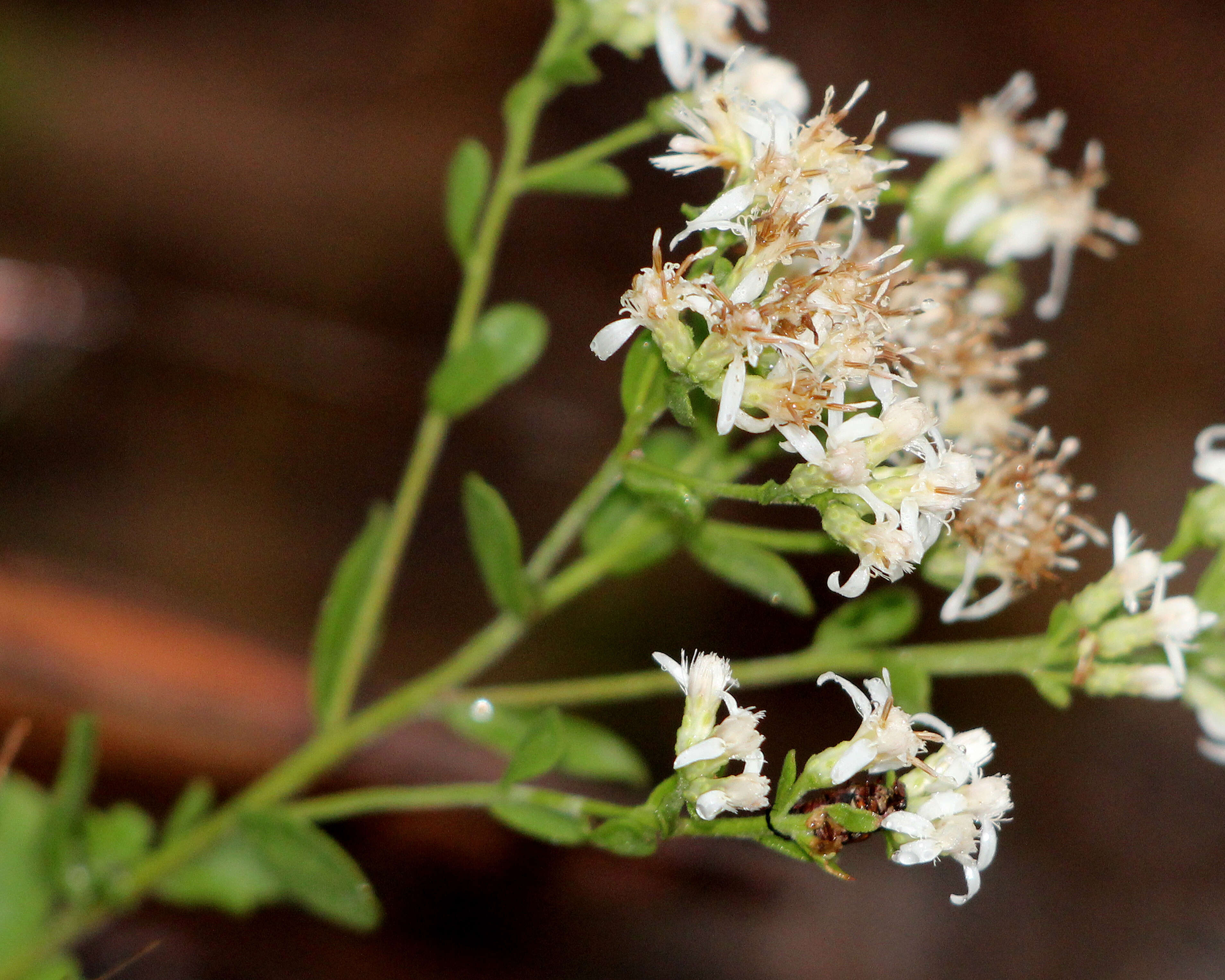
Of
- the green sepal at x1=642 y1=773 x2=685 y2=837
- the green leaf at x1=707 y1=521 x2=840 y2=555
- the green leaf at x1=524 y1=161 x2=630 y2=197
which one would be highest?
the green leaf at x1=524 y1=161 x2=630 y2=197

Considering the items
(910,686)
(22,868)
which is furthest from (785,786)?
(22,868)

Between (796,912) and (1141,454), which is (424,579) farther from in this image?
(1141,454)

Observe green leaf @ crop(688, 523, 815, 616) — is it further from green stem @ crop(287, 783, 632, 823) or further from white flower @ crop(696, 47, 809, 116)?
white flower @ crop(696, 47, 809, 116)

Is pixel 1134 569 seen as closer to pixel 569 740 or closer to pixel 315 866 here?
pixel 569 740

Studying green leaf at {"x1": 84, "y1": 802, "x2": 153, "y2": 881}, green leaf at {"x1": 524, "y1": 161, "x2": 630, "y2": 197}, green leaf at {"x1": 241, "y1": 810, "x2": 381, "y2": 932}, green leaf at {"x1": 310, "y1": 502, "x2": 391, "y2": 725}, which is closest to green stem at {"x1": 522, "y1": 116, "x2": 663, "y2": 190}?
green leaf at {"x1": 524, "y1": 161, "x2": 630, "y2": 197}

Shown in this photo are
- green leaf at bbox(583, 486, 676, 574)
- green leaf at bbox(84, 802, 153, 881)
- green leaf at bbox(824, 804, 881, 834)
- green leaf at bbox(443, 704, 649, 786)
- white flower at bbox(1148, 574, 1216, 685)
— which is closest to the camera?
green leaf at bbox(824, 804, 881, 834)

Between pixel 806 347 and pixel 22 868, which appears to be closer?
pixel 806 347

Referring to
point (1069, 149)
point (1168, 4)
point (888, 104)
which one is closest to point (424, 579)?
point (888, 104)
